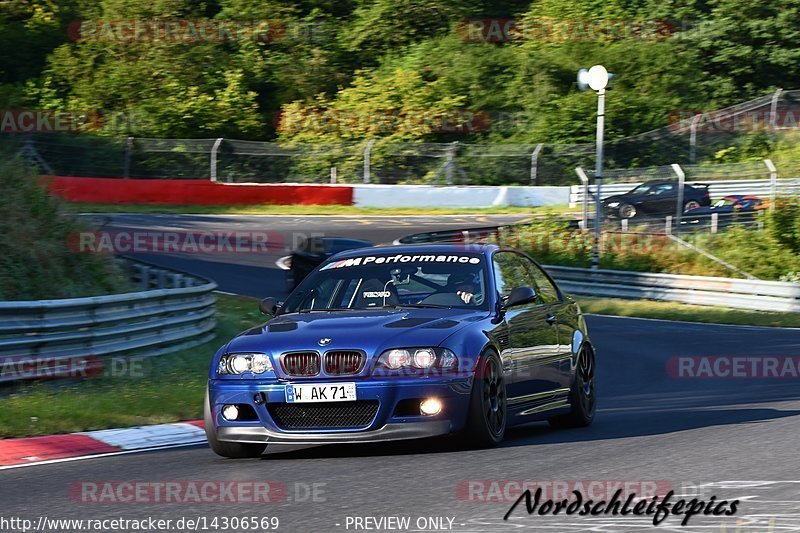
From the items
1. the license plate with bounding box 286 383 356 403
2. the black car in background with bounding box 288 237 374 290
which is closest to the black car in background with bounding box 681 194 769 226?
the black car in background with bounding box 288 237 374 290

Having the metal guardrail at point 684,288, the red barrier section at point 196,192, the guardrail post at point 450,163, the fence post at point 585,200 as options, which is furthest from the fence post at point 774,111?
the metal guardrail at point 684,288

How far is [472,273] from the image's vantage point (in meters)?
9.17

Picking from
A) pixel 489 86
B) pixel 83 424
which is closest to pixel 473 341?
pixel 83 424

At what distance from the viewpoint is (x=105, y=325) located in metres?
13.5

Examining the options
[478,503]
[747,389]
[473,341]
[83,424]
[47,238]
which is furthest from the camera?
[47,238]

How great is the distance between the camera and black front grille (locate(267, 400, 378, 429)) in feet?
25.6

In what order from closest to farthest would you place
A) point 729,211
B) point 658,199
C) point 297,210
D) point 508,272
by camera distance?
point 508,272 < point 658,199 < point 729,211 < point 297,210

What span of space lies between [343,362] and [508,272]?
7.11 ft

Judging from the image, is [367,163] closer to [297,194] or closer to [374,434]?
[297,194]

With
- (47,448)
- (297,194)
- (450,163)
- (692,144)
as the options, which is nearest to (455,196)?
(450,163)

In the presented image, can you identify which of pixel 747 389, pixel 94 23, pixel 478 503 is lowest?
pixel 747 389

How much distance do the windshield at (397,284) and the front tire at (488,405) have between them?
621mm

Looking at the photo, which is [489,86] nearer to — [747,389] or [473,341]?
[747,389]

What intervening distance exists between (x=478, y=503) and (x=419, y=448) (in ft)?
6.90
